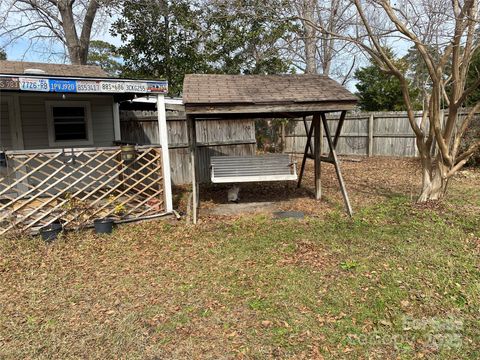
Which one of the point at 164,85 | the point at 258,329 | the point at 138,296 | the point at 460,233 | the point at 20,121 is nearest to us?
the point at 258,329

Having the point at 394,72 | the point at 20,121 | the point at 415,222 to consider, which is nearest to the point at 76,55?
the point at 20,121

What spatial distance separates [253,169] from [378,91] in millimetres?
14129

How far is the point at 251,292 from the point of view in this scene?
3629 millimetres

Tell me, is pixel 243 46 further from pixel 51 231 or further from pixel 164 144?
pixel 51 231

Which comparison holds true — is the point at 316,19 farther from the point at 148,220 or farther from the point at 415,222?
the point at 148,220

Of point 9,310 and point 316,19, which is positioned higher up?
point 316,19

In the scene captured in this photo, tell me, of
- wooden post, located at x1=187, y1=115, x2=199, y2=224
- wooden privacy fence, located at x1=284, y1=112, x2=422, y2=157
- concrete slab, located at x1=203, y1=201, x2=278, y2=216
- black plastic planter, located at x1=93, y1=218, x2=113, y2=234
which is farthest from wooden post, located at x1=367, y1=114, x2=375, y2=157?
black plastic planter, located at x1=93, y1=218, x2=113, y2=234

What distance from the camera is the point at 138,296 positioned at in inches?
144

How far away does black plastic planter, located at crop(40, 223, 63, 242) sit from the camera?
16.9ft

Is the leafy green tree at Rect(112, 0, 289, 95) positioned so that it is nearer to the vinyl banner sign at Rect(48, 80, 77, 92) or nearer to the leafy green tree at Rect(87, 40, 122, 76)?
the vinyl banner sign at Rect(48, 80, 77, 92)

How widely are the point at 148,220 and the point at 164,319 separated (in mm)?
3164

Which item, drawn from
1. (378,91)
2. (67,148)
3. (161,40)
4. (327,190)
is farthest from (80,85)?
(378,91)

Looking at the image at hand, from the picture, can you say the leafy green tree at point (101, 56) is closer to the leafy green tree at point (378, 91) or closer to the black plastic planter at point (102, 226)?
the leafy green tree at point (378, 91)

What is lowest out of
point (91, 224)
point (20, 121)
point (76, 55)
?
point (91, 224)
